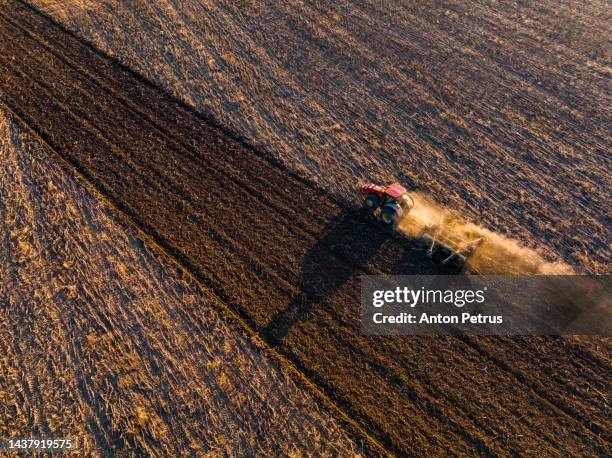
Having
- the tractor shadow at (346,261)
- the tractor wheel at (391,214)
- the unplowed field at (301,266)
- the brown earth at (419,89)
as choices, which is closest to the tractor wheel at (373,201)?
the tractor wheel at (391,214)

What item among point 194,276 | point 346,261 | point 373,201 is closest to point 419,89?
point 373,201

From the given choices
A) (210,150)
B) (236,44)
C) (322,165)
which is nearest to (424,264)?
(322,165)

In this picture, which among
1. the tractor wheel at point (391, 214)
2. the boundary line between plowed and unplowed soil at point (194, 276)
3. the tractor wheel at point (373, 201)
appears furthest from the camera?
the tractor wheel at point (373, 201)

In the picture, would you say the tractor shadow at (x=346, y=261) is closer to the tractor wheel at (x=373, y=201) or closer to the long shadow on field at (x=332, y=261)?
the long shadow on field at (x=332, y=261)

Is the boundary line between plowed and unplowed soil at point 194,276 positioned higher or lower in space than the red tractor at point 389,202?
lower

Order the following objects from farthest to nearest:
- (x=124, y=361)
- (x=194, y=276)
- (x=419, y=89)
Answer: (x=419, y=89) → (x=194, y=276) → (x=124, y=361)

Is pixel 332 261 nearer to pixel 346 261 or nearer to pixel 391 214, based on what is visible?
pixel 346 261
